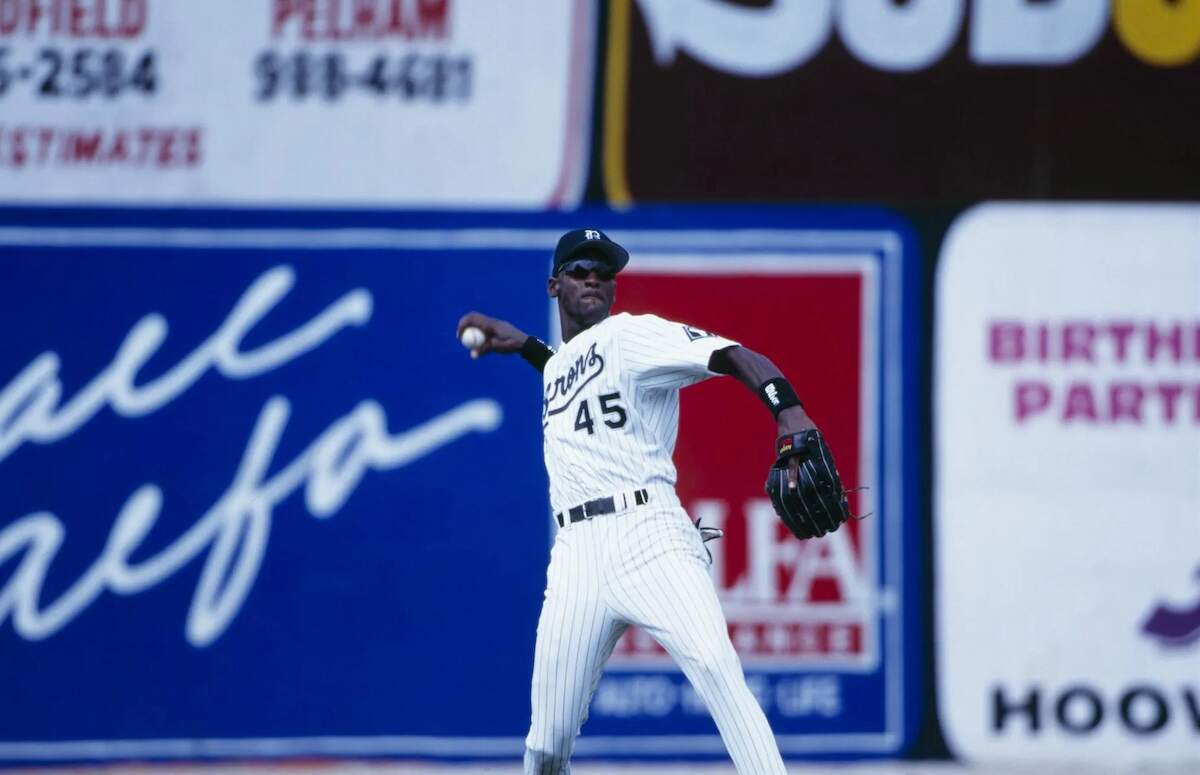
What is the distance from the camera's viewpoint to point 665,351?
4375 millimetres

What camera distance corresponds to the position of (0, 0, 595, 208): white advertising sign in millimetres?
6930

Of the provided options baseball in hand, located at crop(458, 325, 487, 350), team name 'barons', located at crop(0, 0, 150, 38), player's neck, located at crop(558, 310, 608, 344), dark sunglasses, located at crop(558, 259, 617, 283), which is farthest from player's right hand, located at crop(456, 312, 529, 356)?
team name 'barons', located at crop(0, 0, 150, 38)

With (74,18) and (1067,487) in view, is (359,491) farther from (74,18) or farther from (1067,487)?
(1067,487)

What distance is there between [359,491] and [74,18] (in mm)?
2269

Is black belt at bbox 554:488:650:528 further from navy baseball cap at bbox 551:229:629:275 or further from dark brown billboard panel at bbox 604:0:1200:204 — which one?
dark brown billboard panel at bbox 604:0:1200:204

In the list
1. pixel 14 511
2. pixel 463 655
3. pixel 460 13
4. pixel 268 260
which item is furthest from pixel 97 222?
pixel 463 655

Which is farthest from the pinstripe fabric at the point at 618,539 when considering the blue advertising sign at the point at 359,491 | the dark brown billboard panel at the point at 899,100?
the dark brown billboard panel at the point at 899,100

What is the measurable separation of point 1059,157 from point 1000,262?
0.52m

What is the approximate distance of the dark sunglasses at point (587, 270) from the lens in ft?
15.4

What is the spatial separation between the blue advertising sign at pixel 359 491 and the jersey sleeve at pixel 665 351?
8.21 feet

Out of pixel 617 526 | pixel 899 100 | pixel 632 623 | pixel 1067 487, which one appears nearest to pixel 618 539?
pixel 617 526

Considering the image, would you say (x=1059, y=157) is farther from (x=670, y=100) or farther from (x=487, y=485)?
(x=487, y=485)

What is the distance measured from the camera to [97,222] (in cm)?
694

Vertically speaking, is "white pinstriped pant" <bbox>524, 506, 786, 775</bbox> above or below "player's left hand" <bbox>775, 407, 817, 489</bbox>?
below
